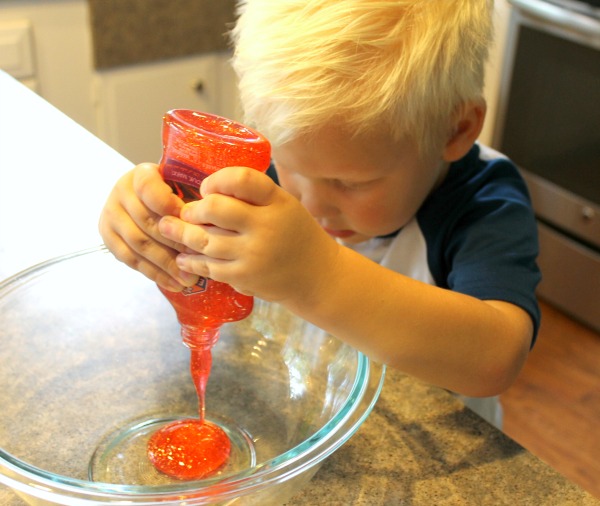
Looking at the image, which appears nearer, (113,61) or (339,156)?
(339,156)

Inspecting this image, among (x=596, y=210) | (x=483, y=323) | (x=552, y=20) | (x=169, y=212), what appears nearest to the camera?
(x=169, y=212)

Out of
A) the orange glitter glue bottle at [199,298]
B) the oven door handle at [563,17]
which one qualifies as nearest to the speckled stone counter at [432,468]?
the orange glitter glue bottle at [199,298]

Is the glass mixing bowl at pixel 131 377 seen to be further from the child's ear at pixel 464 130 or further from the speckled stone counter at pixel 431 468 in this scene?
the child's ear at pixel 464 130

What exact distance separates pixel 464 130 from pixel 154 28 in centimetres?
144

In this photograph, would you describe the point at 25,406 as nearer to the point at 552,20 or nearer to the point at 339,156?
the point at 339,156

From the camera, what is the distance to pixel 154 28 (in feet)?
6.82

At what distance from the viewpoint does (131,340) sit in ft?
2.43

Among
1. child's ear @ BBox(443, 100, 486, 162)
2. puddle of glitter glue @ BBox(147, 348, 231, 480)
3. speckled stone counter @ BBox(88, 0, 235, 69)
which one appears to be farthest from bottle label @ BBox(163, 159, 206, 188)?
speckled stone counter @ BBox(88, 0, 235, 69)

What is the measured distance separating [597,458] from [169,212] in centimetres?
142

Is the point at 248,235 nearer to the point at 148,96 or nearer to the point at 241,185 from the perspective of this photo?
the point at 241,185

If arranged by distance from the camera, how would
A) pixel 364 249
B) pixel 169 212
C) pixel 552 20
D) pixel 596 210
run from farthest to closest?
1. pixel 596 210
2. pixel 552 20
3. pixel 364 249
4. pixel 169 212

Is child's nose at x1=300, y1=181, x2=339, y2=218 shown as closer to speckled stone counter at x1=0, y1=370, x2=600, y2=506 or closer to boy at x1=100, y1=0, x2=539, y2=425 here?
boy at x1=100, y1=0, x2=539, y2=425

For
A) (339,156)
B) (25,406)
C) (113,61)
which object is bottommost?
(113,61)

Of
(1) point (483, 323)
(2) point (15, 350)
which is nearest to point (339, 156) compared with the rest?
(1) point (483, 323)
